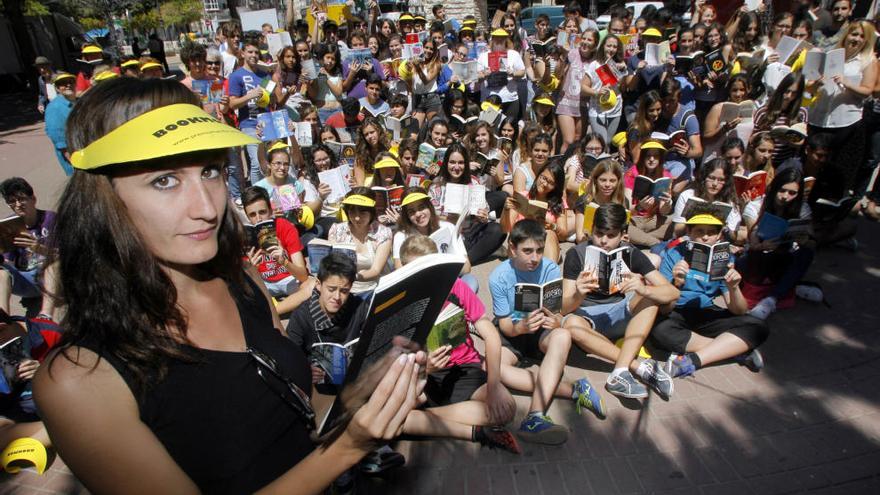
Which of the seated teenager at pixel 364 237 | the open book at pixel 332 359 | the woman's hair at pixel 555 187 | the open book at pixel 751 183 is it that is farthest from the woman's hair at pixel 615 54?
the open book at pixel 332 359

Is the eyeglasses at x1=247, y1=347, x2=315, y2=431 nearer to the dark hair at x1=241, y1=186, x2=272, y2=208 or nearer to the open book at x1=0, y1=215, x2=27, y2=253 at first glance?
the dark hair at x1=241, y1=186, x2=272, y2=208

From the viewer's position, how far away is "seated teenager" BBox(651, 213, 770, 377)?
374cm

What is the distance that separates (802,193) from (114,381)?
5.62 metres

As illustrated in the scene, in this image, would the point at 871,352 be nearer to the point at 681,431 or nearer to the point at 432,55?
the point at 681,431

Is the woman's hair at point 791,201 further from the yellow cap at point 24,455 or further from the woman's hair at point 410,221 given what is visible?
the yellow cap at point 24,455

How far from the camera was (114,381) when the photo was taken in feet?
3.34

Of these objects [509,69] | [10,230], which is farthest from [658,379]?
[10,230]

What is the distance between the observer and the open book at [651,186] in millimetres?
5641

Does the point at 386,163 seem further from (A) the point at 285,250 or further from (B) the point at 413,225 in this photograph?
(A) the point at 285,250

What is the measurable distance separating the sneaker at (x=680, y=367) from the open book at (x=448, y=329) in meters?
1.75

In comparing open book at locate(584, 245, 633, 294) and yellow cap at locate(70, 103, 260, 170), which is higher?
yellow cap at locate(70, 103, 260, 170)

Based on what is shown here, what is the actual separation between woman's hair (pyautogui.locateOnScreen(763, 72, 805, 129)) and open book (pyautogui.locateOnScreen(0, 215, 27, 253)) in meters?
8.29

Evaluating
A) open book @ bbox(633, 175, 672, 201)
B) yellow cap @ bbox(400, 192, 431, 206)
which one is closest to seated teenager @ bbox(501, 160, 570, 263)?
open book @ bbox(633, 175, 672, 201)

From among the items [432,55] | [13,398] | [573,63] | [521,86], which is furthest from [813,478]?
[432,55]
